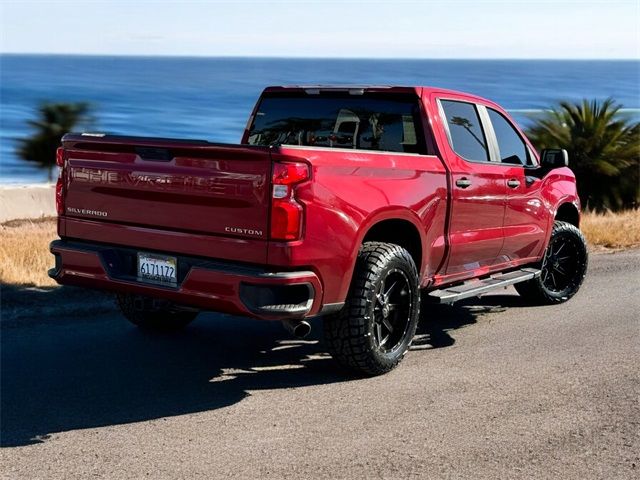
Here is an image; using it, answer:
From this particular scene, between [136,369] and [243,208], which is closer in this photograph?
[243,208]

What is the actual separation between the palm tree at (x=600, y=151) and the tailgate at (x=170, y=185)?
12.7 meters

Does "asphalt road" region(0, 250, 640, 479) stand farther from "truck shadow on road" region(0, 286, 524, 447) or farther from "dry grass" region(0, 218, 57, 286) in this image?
"dry grass" region(0, 218, 57, 286)

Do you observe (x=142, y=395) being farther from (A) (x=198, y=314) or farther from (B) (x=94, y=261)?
(A) (x=198, y=314)

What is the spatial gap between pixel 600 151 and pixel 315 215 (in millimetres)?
13055

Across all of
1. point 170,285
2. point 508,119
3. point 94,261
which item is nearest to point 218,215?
point 170,285

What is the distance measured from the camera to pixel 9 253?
9.61 meters

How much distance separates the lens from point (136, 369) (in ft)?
20.5

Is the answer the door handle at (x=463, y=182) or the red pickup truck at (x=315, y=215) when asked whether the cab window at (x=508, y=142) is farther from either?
the door handle at (x=463, y=182)

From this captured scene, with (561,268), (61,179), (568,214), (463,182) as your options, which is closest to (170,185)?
(61,179)

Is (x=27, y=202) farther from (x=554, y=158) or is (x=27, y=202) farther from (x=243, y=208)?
(x=243, y=208)

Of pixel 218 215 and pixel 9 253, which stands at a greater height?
pixel 218 215

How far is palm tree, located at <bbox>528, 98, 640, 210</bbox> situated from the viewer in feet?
56.6

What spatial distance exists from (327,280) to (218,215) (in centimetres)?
76

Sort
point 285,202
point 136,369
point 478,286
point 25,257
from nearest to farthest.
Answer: point 285,202
point 136,369
point 478,286
point 25,257
